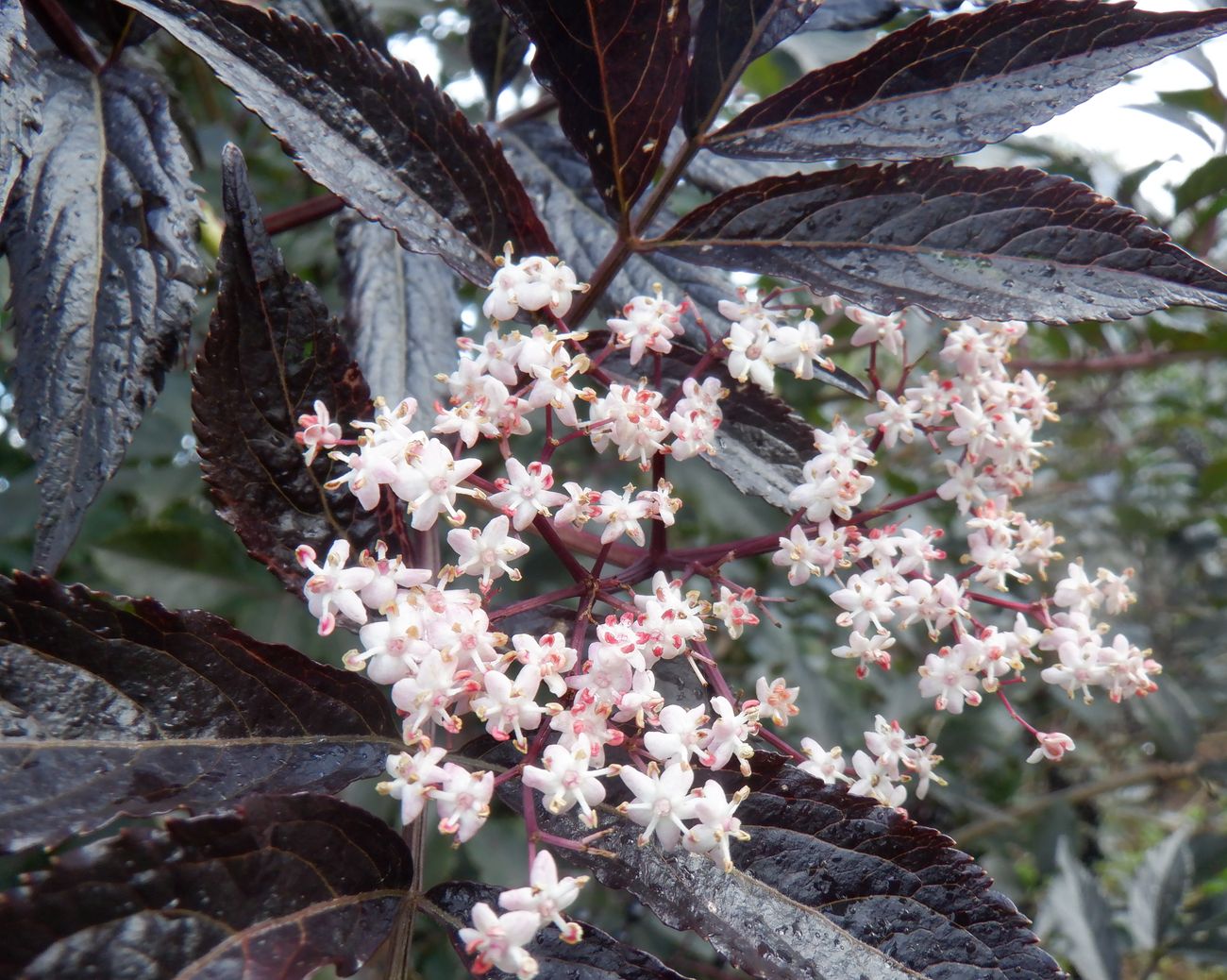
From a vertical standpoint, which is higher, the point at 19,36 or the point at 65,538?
the point at 19,36

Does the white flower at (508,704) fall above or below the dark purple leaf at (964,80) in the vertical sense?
below

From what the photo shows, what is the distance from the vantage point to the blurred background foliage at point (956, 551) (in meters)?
1.60

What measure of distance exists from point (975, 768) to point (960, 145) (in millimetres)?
2726

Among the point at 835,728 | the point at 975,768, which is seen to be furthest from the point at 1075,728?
the point at 835,728

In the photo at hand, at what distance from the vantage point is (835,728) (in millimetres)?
1807

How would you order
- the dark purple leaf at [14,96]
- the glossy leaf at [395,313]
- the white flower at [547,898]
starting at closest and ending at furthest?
the white flower at [547,898] < the dark purple leaf at [14,96] < the glossy leaf at [395,313]

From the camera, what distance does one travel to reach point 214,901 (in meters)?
0.54

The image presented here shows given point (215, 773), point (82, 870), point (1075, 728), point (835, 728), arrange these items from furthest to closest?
point (1075, 728) → point (835, 728) → point (215, 773) → point (82, 870)

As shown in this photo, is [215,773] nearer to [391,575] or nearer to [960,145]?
[391,575]

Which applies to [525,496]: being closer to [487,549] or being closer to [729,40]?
[487,549]

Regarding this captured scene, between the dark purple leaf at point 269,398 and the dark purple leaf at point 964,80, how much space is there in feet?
1.39

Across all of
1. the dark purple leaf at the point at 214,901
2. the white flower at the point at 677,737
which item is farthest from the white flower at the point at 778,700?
the dark purple leaf at the point at 214,901

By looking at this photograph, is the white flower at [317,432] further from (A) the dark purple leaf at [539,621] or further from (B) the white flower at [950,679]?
(B) the white flower at [950,679]

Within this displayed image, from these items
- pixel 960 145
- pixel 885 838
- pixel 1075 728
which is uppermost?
pixel 1075 728
